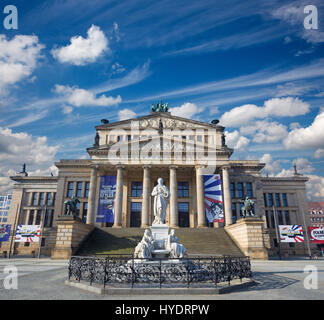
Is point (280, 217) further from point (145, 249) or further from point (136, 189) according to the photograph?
point (145, 249)

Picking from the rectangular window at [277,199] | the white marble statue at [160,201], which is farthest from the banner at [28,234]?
the rectangular window at [277,199]

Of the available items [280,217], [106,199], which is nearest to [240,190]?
[280,217]

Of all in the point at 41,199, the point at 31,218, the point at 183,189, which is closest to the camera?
the point at 183,189

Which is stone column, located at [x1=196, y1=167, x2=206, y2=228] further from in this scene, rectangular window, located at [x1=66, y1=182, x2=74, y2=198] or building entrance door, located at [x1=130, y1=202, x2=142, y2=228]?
rectangular window, located at [x1=66, y1=182, x2=74, y2=198]

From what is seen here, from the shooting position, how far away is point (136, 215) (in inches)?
1818

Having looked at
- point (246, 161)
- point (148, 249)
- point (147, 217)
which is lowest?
point (148, 249)

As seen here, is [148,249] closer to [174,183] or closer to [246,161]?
[174,183]

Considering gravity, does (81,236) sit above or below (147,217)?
below

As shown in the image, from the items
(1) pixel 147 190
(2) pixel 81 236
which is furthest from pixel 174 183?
(2) pixel 81 236

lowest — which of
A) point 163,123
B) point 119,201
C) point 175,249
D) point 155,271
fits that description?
point 155,271

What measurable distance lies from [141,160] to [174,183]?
6523 mm

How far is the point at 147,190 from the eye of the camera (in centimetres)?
3969

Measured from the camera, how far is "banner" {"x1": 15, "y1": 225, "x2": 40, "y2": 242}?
33875mm

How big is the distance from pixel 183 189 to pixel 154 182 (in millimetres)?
5668
